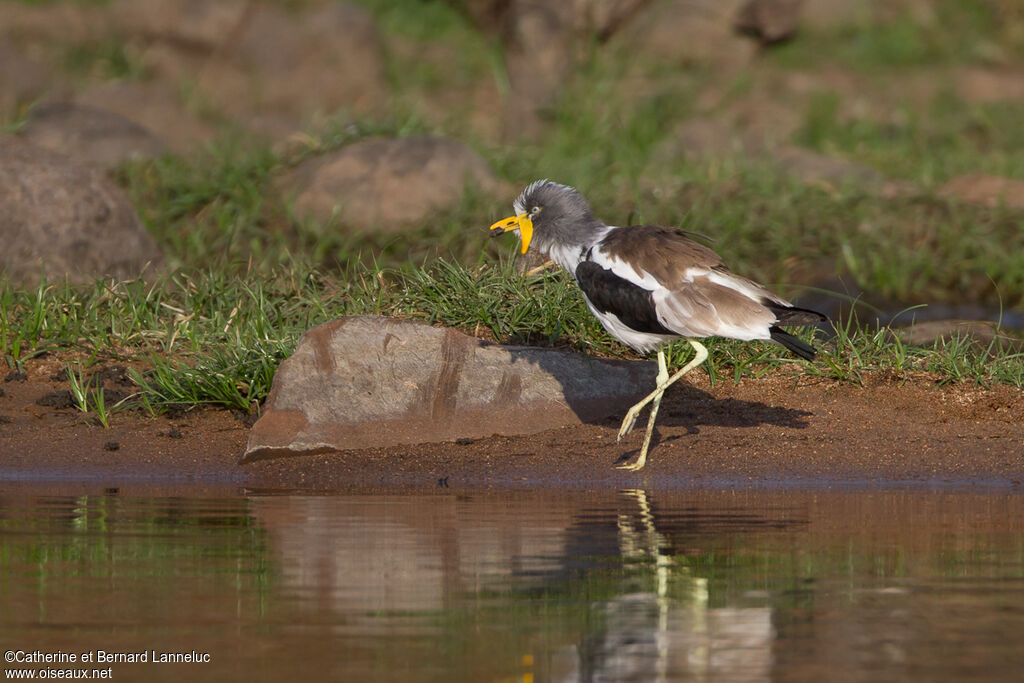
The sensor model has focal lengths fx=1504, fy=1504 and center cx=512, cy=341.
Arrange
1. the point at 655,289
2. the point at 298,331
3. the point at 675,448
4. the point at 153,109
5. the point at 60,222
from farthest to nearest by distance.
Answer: the point at 153,109
the point at 60,222
the point at 298,331
the point at 675,448
the point at 655,289

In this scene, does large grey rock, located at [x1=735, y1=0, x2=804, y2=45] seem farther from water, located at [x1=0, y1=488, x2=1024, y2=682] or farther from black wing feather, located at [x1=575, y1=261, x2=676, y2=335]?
water, located at [x1=0, y1=488, x2=1024, y2=682]

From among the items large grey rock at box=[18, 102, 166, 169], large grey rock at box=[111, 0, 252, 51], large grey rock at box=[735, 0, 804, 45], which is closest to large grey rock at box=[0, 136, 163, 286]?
large grey rock at box=[18, 102, 166, 169]

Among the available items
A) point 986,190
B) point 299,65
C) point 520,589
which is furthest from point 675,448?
point 299,65

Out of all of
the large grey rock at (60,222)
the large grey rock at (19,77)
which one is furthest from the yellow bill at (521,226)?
the large grey rock at (19,77)

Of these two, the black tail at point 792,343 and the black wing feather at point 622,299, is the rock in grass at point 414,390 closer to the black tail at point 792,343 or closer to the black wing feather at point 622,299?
the black wing feather at point 622,299

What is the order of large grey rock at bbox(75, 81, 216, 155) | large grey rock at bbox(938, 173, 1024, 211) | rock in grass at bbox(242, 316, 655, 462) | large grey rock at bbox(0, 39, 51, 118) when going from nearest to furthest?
rock in grass at bbox(242, 316, 655, 462)
large grey rock at bbox(938, 173, 1024, 211)
large grey rock at bbox(0, 39, 51, 118)
large grey rock at bbox(75, 81, 216, 155)

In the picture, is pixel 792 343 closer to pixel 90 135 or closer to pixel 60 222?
pixel 60 222

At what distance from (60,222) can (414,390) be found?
407cm

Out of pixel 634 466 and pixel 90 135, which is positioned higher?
pixel 90 135

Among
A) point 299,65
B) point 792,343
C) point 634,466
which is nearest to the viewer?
point 792,343

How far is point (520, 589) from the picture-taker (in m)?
4.80

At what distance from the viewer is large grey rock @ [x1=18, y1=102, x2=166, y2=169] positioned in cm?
1446

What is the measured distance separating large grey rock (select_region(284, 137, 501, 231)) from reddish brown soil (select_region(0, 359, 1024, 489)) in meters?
4.55

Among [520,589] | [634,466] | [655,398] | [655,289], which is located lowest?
[520,589]
